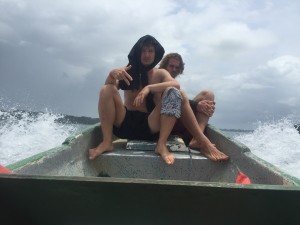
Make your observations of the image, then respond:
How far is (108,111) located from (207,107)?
1355 mm

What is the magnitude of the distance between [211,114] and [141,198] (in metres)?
2.89

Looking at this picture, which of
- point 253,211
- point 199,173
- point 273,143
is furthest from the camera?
point 273,143

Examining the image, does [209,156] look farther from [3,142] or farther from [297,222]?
[3,142]

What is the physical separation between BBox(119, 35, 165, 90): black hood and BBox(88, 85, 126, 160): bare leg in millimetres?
434

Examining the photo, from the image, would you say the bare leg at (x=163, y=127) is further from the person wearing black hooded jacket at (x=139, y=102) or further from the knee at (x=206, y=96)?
the knee at (x=206, y=96)

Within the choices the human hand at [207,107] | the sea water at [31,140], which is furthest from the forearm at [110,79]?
the sea water at [31,140]

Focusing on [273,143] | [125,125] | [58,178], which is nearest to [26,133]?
[273,143]

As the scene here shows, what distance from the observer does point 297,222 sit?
128 centimetres

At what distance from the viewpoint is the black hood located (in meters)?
3.58

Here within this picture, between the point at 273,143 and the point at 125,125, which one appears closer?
the point at 125,125

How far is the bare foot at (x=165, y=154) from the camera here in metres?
3.03

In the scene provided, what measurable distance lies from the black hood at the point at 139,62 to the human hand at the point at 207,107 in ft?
2.60

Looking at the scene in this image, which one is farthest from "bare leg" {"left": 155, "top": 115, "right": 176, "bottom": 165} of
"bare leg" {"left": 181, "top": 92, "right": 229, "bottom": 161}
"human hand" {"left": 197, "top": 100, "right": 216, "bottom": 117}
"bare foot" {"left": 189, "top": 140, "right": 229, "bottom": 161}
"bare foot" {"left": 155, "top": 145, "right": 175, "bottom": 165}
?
"human hand" {"left": 197, "top": 100, "right": 216, "bottom": 117}

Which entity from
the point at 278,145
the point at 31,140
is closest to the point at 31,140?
the point at 31,140
